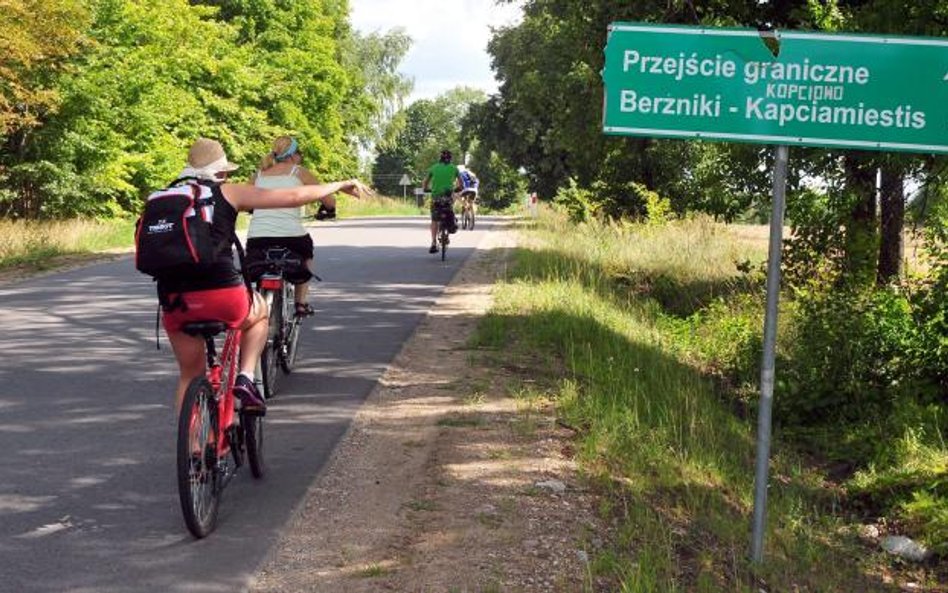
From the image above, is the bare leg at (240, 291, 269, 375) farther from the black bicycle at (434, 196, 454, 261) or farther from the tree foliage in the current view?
the tree foliage

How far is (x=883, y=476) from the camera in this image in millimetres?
7477

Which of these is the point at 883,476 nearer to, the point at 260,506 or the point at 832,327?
the point at 832,327

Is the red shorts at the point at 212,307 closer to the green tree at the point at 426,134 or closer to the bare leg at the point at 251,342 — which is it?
the bare leg at the point at 251,342

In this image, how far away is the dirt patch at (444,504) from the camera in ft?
13.9

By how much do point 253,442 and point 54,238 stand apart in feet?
54.4

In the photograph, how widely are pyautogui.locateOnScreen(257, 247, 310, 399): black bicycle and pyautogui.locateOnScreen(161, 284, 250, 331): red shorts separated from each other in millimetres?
2442

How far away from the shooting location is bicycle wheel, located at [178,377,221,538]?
439 centimetres

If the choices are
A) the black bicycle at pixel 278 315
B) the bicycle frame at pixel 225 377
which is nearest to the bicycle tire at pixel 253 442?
the bicycle frame at pixel 225 377

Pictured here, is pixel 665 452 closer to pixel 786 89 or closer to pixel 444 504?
pixel 444 504

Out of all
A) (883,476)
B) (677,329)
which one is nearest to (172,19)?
(677,329)

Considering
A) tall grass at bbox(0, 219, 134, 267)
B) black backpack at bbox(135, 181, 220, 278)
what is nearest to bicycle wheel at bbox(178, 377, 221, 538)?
black backpack at bbox(135, 181, 220, 278)

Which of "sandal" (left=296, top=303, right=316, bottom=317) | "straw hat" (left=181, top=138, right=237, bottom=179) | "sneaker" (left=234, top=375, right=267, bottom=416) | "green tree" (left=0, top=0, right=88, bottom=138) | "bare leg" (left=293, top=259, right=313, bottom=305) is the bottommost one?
"sneaker" (left=234, top=375, right=267, bottom=416)

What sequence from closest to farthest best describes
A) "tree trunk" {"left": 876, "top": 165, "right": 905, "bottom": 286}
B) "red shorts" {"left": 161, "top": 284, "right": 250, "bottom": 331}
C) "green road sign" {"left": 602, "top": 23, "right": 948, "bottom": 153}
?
"green road sign" {"left": 602, "top": 23, "right": 948, "bottom": 153}, "red shorts" {"left": 161, "top": 284, "right": 250, "bottom": 331}, "tree trunk" {"left": 876, "top": 165, "right": 905, "bottom": 286}

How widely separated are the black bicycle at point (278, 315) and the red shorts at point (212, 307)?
8.01 ft
